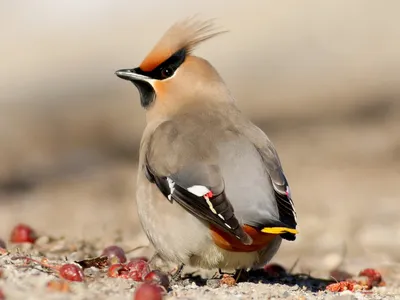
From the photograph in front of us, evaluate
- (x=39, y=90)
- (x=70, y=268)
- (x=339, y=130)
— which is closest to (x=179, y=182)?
(x=70, y=268)

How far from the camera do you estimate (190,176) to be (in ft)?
17.8

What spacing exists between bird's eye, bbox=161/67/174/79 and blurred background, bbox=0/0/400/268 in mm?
1424

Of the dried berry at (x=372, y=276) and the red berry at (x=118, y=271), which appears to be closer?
the red berry at (x=118, y=271)

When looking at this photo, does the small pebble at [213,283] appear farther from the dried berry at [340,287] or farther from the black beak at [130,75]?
the black beak at [130,75]

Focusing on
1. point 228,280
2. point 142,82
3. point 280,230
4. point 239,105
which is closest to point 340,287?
point 228,280

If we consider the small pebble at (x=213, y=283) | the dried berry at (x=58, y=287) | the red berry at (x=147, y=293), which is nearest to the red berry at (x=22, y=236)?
the small pebble at (x=213, y=283)

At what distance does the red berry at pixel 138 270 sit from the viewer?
5.22m

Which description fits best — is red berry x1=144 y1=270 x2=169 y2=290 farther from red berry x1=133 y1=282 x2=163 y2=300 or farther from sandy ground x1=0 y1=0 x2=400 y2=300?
red berry x1=133 y1=282 x2=163 y2=300

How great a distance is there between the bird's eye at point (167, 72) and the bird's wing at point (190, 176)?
44cm

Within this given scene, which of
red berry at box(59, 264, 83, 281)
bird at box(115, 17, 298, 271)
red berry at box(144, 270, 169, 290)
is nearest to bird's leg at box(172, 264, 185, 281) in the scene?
bird at box(115, 17, 298, 271)

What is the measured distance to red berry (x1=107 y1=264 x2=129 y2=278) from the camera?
5.23 meters

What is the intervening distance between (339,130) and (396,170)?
1.30 m

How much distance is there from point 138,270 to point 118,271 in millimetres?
97

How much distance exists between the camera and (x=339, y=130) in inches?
460
